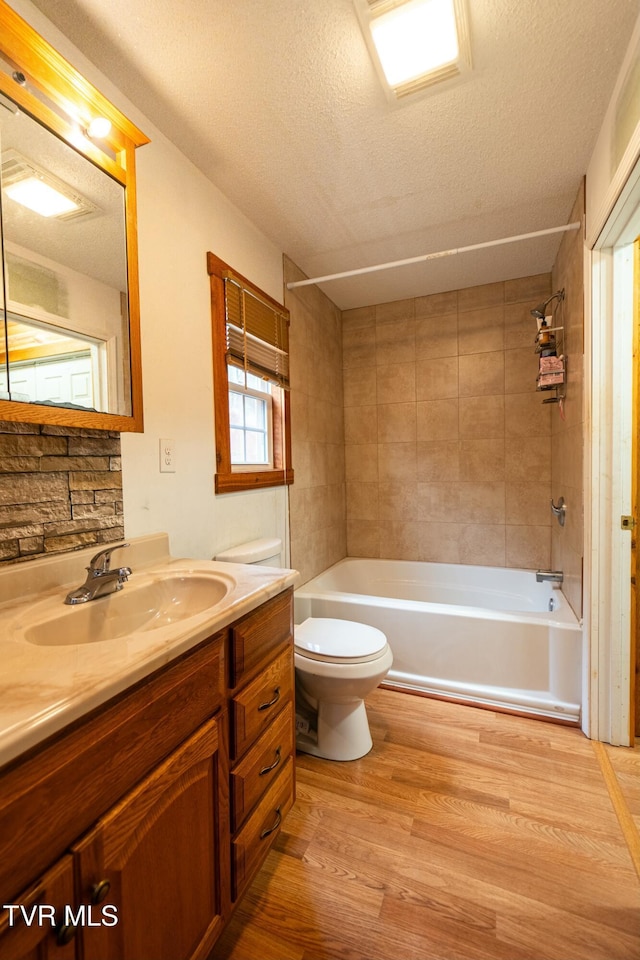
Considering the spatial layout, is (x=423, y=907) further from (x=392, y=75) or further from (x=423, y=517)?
(x=392, y=75)

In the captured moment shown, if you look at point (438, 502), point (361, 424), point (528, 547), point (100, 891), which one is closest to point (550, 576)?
point (528, 547)

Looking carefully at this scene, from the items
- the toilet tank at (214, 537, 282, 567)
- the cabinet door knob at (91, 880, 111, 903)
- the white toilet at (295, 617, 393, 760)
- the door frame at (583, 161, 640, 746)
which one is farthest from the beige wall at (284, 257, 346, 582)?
the cabinet door knob at (91, 880, 111, 903)

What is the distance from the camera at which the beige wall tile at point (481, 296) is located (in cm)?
280

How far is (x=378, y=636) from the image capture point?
168cm

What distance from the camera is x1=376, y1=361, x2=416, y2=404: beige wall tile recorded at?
3057 mm

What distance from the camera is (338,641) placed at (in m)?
1.65

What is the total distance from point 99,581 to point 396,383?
2596mm

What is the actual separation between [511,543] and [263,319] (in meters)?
2.23

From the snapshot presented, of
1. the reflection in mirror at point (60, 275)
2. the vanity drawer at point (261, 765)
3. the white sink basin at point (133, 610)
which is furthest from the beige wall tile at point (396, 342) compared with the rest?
the vanity drawer at point (261, 765)

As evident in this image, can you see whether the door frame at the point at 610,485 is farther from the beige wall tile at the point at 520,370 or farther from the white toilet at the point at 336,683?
the beige wall tile at the point at 520,370

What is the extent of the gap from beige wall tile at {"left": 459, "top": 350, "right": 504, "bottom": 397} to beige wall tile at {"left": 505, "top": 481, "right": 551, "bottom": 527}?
2.30 ft

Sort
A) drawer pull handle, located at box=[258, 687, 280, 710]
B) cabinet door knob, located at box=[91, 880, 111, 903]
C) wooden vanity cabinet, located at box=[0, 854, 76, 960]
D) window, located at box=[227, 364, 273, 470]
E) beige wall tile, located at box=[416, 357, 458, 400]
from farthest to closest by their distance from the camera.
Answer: beige wall tile, located at box=[416, 357, 458, 400], window, located at box=[227, 364, 273, 470], drawer pull handle, located at box=[258, 687, 280, 710], cabinet door knob, located at box=[91, 880, 111, 903], wooden vanity cabinet, located at box=[0, 854, 76, 960]

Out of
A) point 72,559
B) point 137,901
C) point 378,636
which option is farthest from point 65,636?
point 378,636

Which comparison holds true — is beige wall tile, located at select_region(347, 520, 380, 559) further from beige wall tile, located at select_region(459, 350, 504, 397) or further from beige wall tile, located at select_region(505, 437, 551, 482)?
beige wall tile, located at select_region(459, 350, 504, 397)
